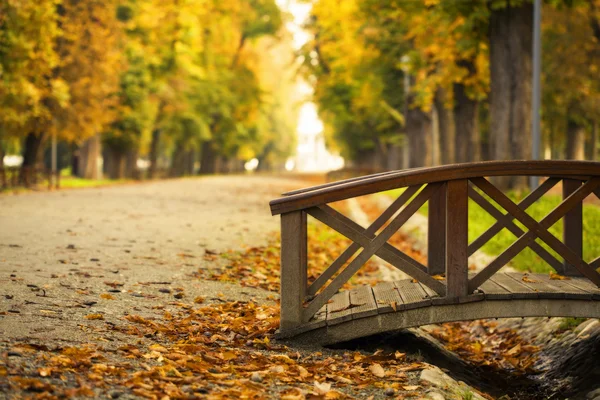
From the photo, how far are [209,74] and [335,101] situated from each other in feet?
36.9

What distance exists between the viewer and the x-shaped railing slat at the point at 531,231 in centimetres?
682

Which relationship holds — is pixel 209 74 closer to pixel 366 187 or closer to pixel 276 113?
pixel 276 113

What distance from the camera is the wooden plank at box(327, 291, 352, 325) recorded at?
6859 mm

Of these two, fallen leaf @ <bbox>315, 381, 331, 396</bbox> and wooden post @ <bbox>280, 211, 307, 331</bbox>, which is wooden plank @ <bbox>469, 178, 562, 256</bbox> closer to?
wooden post @ <bbox>280, 211, 307, 331</bbox>

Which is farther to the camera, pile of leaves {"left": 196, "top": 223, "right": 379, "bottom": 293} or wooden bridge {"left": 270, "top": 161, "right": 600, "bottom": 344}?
pile of leaves {"left": 196, "top": 223, "right": 379, "bottom": 293}

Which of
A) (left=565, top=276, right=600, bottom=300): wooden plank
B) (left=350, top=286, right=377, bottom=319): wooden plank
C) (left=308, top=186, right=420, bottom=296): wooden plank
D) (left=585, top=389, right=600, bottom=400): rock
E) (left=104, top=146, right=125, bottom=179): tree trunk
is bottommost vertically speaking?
(left=585, top=389, right=600, bottom=400): rock

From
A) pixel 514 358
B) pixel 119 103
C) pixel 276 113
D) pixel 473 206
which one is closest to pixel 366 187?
pixel 514 358

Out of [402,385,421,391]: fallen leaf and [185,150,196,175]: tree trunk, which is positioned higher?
[185,150,196,175]: tree trunk

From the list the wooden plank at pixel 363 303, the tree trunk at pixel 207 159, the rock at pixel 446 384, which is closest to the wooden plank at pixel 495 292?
the wooden plank at pixel 363 303

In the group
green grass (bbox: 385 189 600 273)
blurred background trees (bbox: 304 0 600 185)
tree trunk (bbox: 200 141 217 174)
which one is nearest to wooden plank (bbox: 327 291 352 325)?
green grass (bbox: 385 189 600 273)

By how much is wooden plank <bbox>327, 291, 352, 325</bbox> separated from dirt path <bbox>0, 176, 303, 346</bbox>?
3.57 feet

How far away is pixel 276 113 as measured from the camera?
245 ft

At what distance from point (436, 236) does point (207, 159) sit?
156 ft

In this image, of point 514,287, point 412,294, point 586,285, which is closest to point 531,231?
point 514,287
